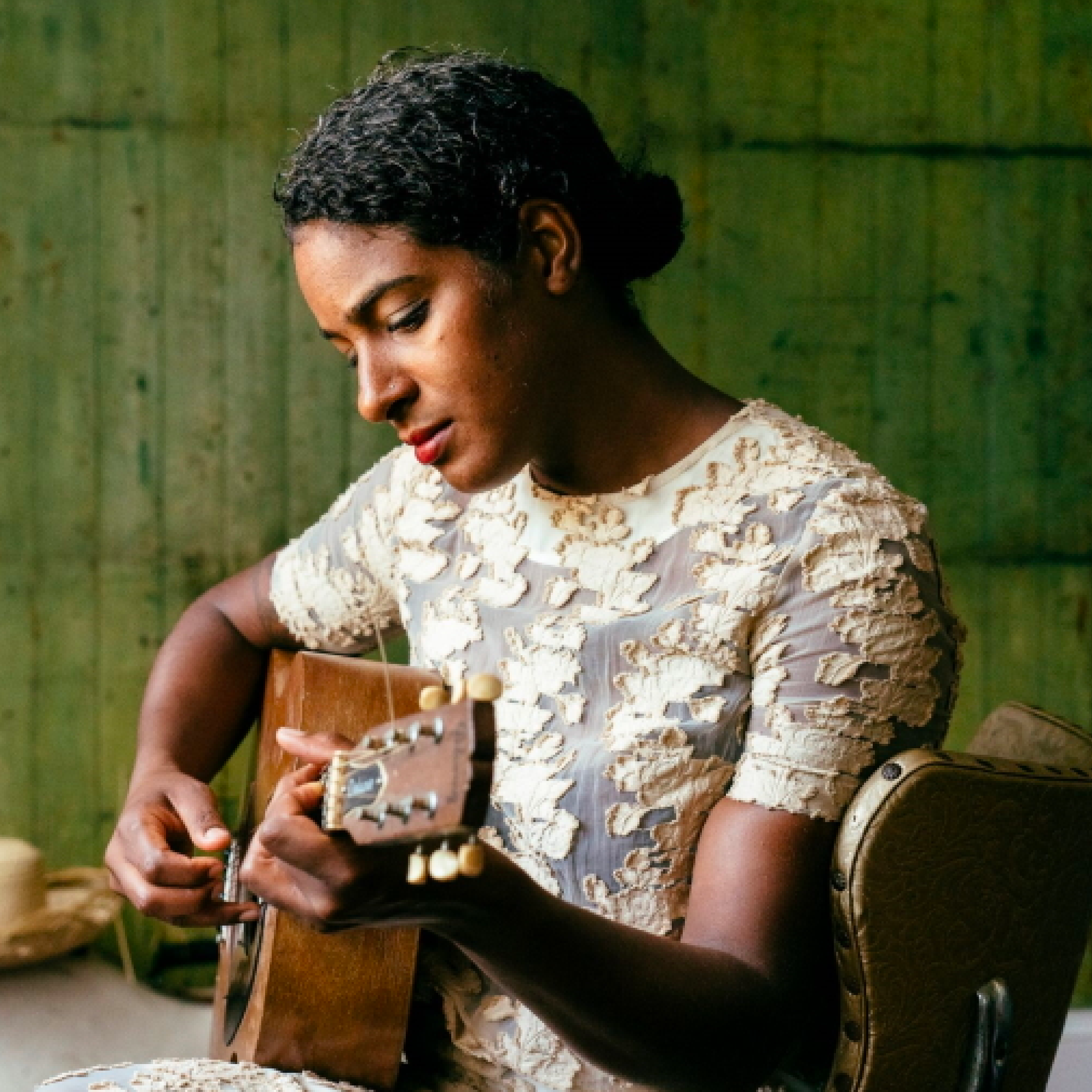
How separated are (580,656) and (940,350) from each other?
7.95 ft

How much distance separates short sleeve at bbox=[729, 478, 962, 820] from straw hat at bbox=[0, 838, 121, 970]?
7.25 ft

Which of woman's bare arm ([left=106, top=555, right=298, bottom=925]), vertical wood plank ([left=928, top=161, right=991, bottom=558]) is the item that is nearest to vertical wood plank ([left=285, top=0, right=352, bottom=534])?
woman's bare arm ([left=106, top=555, right=298, bottom=925])

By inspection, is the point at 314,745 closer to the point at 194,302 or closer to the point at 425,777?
the point at 425,777

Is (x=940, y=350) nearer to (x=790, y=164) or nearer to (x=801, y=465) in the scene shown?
(x=790, y=164)

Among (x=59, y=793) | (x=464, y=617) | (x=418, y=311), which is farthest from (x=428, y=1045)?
(x=59, y=793)

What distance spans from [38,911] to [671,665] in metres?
2.20

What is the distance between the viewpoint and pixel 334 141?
1.76 m

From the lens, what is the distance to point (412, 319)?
1.69 meters

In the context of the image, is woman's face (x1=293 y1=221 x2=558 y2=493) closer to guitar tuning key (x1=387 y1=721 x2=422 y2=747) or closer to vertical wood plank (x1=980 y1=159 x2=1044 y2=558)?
guitar tuning key (x1=387 y1=721 x2=422 y2=747)

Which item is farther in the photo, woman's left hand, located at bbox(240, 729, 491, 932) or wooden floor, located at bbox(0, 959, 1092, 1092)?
wooden floor, located at bbox(0, 959, 1092, 1092)

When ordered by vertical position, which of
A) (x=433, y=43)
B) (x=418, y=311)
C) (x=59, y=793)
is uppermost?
(x=433, y=43)

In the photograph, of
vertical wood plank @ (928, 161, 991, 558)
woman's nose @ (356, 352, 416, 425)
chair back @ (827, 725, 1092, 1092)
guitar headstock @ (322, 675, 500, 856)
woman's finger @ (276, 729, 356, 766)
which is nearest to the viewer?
guitar headstock @ (322, 675, 500, 856)

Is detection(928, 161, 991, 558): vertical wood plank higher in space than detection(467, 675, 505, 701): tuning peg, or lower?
higher

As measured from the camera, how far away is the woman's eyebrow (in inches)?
65.9
